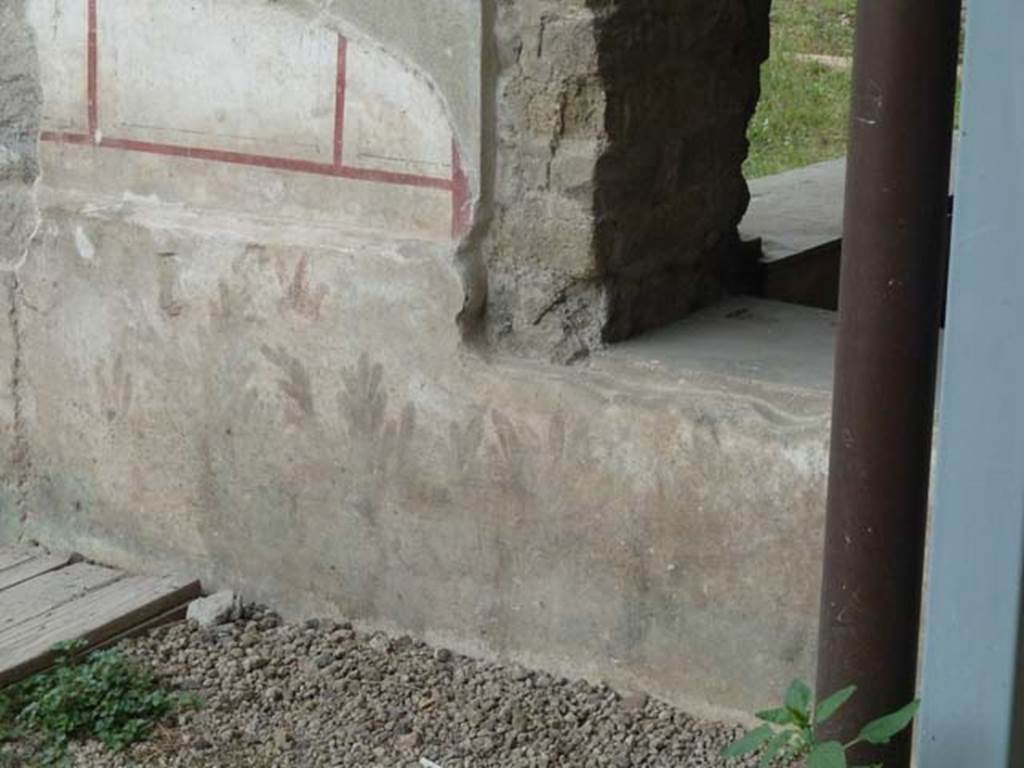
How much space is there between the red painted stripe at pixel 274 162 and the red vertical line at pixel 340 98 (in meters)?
0.04

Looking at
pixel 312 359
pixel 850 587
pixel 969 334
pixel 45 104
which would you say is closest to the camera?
pixel 969 334

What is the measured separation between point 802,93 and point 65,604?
555 cm

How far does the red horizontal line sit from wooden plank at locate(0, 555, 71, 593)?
0.87 meters

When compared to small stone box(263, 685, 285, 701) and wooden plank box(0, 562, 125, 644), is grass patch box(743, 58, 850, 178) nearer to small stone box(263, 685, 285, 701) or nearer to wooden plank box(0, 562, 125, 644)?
wooden plank box(0, 562, 125, 644)

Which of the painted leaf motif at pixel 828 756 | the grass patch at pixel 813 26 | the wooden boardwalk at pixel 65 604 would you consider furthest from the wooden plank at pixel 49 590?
the grass patch at pixel 813 26

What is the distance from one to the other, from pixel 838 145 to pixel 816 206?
295 centimetres

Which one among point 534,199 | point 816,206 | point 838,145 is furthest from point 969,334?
point 838,145

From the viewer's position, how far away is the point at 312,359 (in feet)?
12.0

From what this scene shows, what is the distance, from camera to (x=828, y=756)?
2.34 meters

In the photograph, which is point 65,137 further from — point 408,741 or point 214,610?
point 408,741

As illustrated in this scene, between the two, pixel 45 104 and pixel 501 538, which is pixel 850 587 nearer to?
pixel 501 538

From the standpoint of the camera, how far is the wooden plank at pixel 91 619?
3.59 metres

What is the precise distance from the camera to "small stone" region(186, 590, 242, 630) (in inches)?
150

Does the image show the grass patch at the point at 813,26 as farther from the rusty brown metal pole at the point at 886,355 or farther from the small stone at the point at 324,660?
the rusty brown metal pole at the point at 886,355
